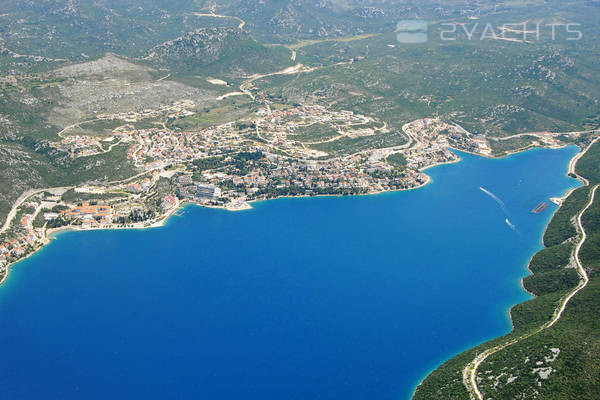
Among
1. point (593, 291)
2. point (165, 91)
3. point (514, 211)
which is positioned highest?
point (165, 91)

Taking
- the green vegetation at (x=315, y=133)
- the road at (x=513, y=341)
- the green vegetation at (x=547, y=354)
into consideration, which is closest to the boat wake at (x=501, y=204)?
the road at (x=513, y=341)

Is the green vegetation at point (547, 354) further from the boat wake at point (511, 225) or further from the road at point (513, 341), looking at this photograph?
the boat wake at point (511, 225)

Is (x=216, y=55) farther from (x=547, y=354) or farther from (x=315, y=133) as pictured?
(x=547, y=354)

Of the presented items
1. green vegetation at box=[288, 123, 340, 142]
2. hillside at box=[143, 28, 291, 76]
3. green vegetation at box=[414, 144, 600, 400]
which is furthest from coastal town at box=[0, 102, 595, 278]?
green vegetation at box=[414, 144, 600, 400]

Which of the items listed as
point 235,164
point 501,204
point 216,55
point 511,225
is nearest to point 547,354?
point 511,225

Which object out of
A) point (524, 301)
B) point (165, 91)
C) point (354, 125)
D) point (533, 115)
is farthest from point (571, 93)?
point (165, 91)

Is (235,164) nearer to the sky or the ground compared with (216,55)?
nearer to the ground

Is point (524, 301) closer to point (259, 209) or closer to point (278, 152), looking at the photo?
point (259, 209)

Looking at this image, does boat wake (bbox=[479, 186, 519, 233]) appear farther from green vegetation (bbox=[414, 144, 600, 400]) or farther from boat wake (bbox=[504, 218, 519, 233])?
green vegetation (bbox=[414, 144, 600, 400])
